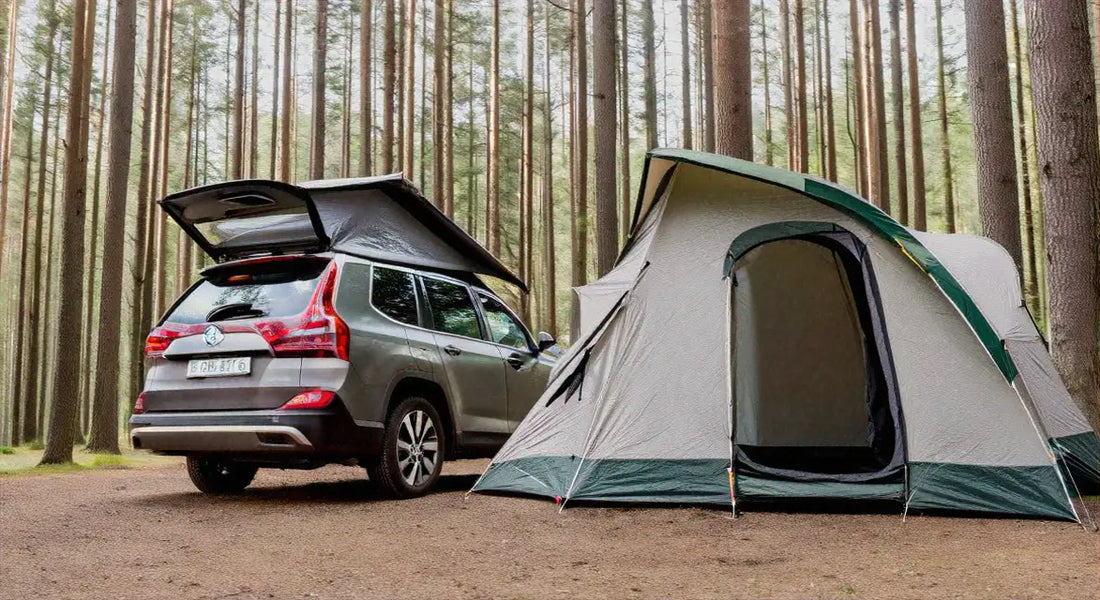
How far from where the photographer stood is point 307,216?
248 inches

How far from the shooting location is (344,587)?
3596 mm

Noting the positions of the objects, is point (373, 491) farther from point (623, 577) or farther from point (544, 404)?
point (623, 577)

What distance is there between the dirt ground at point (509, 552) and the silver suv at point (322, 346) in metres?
0.51

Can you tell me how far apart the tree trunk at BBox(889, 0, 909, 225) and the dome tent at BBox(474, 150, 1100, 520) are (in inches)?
521

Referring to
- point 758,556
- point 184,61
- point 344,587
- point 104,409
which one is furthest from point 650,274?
point 184,61

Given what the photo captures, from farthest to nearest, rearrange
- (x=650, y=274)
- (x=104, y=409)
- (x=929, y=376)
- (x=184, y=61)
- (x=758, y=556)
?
(x=184, y=61) → (x=104, y=409) → (x=650, y=274) → (x=929, y=376) → (x=758, y=556)

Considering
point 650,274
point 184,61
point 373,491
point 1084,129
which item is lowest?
point 373,491

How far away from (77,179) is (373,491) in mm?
6628

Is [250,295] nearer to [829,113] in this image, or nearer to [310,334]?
[310,334]

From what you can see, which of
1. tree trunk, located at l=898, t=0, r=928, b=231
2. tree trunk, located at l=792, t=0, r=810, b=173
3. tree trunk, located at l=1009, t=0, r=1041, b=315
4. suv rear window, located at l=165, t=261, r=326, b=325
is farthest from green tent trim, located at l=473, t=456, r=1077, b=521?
tree trunk, located at l=792, t=0, r=810, b=173

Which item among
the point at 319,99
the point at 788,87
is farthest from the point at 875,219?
the point at 788,87

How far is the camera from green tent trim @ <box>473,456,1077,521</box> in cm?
508

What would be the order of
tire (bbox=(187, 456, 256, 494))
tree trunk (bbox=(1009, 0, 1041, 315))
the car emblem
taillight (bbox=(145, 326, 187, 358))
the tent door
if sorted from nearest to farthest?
the car emblem
taillight (bbox=(145, 326, 187, 358))
tire (bbox=(187, 456, 256, 494))
the tent door
tree trunk (bbox=(1009, 0, 1041, 315))

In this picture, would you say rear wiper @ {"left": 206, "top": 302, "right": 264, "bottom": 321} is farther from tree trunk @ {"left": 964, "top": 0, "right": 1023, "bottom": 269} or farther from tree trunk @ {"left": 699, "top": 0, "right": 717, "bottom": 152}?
tree trunk @ {"left": 699, "top": 0, "right": 717, "bottom": 152}
